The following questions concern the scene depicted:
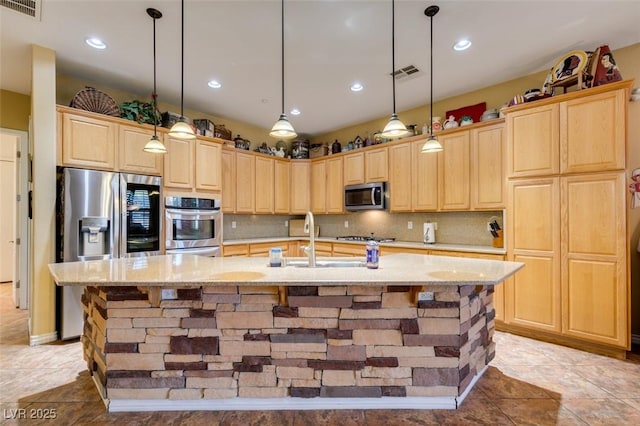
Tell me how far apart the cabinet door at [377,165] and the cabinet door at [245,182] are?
70.8 inches

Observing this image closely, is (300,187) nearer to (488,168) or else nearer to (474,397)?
(488,168)

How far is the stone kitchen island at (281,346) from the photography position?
1907 millimetres

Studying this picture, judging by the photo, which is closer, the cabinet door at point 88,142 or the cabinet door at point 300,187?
the cabinet door at point 88,142

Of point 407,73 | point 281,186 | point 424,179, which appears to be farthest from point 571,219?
point 281,186

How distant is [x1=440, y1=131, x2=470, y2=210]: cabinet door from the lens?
3.74 metres

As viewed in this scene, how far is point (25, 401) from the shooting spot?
6.76ft

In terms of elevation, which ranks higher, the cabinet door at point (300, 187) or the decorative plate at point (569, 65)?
the decorative plate at point (569, 65)

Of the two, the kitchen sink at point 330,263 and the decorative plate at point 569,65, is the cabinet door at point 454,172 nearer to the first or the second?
the decorative plate at point 569,65

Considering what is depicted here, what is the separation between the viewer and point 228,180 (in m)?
4.66

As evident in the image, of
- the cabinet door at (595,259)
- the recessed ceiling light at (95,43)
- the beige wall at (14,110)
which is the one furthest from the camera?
the beige wall at (14,110)

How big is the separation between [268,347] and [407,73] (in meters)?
3.07

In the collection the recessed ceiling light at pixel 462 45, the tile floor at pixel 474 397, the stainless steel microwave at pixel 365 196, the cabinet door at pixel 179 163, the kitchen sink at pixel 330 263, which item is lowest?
the tile floor at pixel 474 397

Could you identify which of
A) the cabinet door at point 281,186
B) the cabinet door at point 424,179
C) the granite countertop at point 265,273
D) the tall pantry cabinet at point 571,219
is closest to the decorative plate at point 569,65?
the tall pantry cabinet at point 571,219

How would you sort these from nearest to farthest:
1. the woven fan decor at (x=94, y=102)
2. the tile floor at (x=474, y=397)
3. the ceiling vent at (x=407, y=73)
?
the tile floor at (x=474, y=397)
the woven fan decor at (x=94, y=102)
the ceiling vent at (x=407, y=73)
